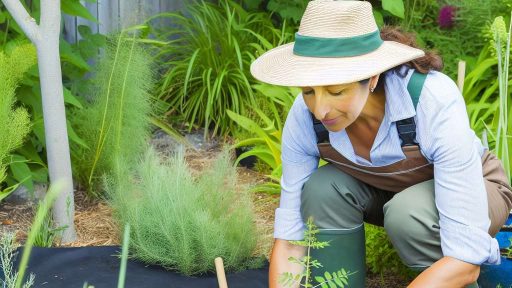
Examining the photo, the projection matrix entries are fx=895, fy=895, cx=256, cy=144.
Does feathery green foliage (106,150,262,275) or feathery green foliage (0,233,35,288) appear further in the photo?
feathery green foliage (106,150,262,275)

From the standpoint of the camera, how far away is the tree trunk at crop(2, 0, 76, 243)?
3.10 metres

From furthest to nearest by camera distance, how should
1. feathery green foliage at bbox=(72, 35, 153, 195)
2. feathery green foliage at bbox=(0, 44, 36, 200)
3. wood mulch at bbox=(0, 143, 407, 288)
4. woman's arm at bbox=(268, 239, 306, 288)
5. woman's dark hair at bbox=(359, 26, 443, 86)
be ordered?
feathery green foliage at bbox=(72, 35, 153, 195), wood mulch at bbox=(0, 143, 407, 288), feathery green foliage at bbox=(0, 44, 36, 200), woman's arm at bbox=(268, 239, 306, 288), woman's dark hair at bbox=(359, 26, 443, 86)

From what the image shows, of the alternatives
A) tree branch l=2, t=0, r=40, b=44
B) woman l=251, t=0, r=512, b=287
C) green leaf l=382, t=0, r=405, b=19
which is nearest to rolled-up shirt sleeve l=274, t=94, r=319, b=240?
woman l=251, t=0, r=512, b=287

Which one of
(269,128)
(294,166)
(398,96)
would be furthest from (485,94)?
(398,96)

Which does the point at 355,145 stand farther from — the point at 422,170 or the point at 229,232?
the point at 229,232

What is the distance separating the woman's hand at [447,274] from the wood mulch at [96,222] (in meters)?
0.93

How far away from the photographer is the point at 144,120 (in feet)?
12.3

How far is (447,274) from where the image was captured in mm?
2176

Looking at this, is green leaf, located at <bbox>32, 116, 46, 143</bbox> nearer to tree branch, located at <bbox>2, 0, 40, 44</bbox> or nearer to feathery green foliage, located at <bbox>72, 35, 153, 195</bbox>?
feathery green foliage, located at <bbox>72, 35, 153, 195</bbox>

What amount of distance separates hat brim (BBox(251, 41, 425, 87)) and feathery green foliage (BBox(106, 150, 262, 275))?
0.84 meters

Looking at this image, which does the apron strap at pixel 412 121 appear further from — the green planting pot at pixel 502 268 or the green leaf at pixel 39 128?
the green leaf at pixel 39 128

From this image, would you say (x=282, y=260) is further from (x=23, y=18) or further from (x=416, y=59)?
(x=23, y=18)

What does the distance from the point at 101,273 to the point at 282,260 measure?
2.65ft

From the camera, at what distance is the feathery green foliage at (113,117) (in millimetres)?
3674
